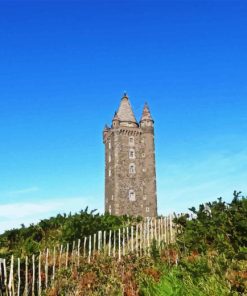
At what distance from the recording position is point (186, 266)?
7617 mm

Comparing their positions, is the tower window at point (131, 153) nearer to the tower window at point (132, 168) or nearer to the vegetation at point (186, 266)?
the tower window at point (132, 168)

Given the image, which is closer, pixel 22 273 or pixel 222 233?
pixel 22 273

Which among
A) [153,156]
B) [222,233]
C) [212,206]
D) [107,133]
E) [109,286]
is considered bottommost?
[109,286]

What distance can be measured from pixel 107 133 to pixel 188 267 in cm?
6948

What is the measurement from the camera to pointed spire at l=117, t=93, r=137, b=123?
247ft

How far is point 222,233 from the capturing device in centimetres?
982

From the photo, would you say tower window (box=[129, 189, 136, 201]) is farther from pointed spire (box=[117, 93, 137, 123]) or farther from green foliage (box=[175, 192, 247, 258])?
green foliage (box=[175, 192, 247, 258])

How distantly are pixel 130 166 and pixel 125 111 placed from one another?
12.2 meters

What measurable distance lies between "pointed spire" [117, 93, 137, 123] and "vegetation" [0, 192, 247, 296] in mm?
61749

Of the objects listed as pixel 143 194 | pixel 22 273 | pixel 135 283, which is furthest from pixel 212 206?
pixel 143 194

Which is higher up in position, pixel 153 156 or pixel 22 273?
pixel 153 156

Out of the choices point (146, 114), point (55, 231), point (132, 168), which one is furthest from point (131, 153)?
point (55, 231)

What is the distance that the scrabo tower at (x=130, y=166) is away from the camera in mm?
68375

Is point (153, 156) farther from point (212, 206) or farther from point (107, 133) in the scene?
point (212, 206)
